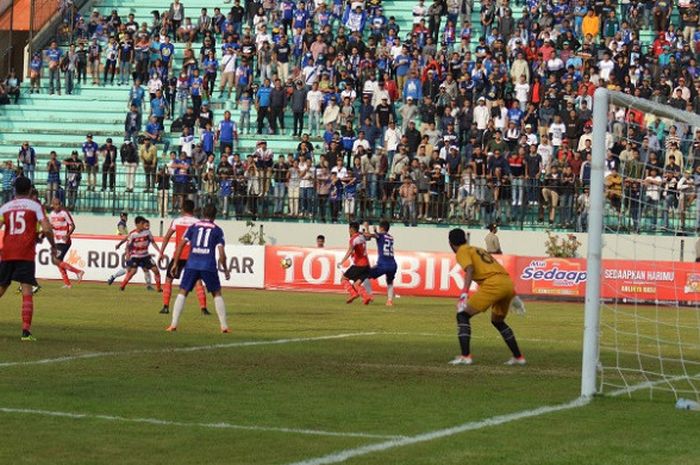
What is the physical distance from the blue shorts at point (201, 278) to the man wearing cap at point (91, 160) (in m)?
22.7

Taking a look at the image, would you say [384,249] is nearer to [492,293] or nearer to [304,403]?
[492,293]

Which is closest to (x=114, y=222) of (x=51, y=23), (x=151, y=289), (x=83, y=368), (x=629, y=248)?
(x=151, y=289)

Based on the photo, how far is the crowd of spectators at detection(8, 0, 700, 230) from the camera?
1615 inches

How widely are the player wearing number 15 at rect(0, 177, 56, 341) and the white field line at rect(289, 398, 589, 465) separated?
Result: 26.2ft

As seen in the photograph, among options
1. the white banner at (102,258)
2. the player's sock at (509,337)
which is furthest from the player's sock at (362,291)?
the player's sock at (509,337)

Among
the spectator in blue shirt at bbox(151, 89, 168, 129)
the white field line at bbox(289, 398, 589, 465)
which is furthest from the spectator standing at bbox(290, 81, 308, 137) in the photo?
the white field line at bbox(289, 398, 589, 465)

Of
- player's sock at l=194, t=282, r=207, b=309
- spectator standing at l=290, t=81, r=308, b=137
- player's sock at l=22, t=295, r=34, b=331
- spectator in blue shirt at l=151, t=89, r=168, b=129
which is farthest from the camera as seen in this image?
spectator in blue shirt at l=151, t=89, r=168, b=129

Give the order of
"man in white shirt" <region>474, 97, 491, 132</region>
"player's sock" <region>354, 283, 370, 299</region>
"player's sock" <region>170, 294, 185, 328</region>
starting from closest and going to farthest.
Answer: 1. "player's sock" <region>170, 294, 185, 328</region>
2. "player's sock" <region>354, 283, 370, 299</region>
3. "man in white shirt" <region>474, 97, 491, 132</region>

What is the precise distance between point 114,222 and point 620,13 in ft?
58.8

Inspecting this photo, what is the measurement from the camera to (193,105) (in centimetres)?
4756

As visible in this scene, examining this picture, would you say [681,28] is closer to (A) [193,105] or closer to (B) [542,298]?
(B) [542,298]

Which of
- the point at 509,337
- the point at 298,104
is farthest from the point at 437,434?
the point at 298,104

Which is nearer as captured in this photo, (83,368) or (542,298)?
(83,368)

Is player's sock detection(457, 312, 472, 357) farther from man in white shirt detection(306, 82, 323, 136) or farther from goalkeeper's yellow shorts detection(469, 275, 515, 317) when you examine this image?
man in white shirt detection(306, 82, 323, 136)
